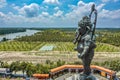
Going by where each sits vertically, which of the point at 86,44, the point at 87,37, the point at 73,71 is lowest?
the point at 73,71

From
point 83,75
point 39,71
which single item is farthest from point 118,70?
point 83,75

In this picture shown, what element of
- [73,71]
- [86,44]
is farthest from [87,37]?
[73,71]

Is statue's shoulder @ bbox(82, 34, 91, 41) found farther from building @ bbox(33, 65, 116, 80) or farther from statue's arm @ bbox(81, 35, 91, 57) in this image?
building @ bbox(33, 65, 116, 80)

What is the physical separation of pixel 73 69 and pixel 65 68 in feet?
2.29

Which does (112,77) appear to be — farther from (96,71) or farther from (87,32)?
(87,32)

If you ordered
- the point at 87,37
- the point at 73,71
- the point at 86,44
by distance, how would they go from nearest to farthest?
the point at 86,44 < the point at 87,37 < the point at 73,71

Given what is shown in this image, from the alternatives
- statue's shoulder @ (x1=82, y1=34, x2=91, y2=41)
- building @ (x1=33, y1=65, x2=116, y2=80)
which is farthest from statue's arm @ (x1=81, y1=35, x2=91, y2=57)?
building @ (x1=33, y1=65, x2=116, y2=80)

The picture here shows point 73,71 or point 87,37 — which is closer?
point 87,37

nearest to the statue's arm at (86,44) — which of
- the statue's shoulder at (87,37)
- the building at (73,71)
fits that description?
the statue's shoulder at (87,37)

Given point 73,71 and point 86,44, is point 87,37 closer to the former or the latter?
point 86,44

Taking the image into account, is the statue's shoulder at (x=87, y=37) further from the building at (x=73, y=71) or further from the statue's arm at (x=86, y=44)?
the building at (x=73, y=71)

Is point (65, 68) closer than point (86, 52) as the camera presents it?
No

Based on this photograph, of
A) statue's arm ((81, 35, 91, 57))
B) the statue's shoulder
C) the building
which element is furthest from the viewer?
the building

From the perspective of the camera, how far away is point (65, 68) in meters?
18.6
